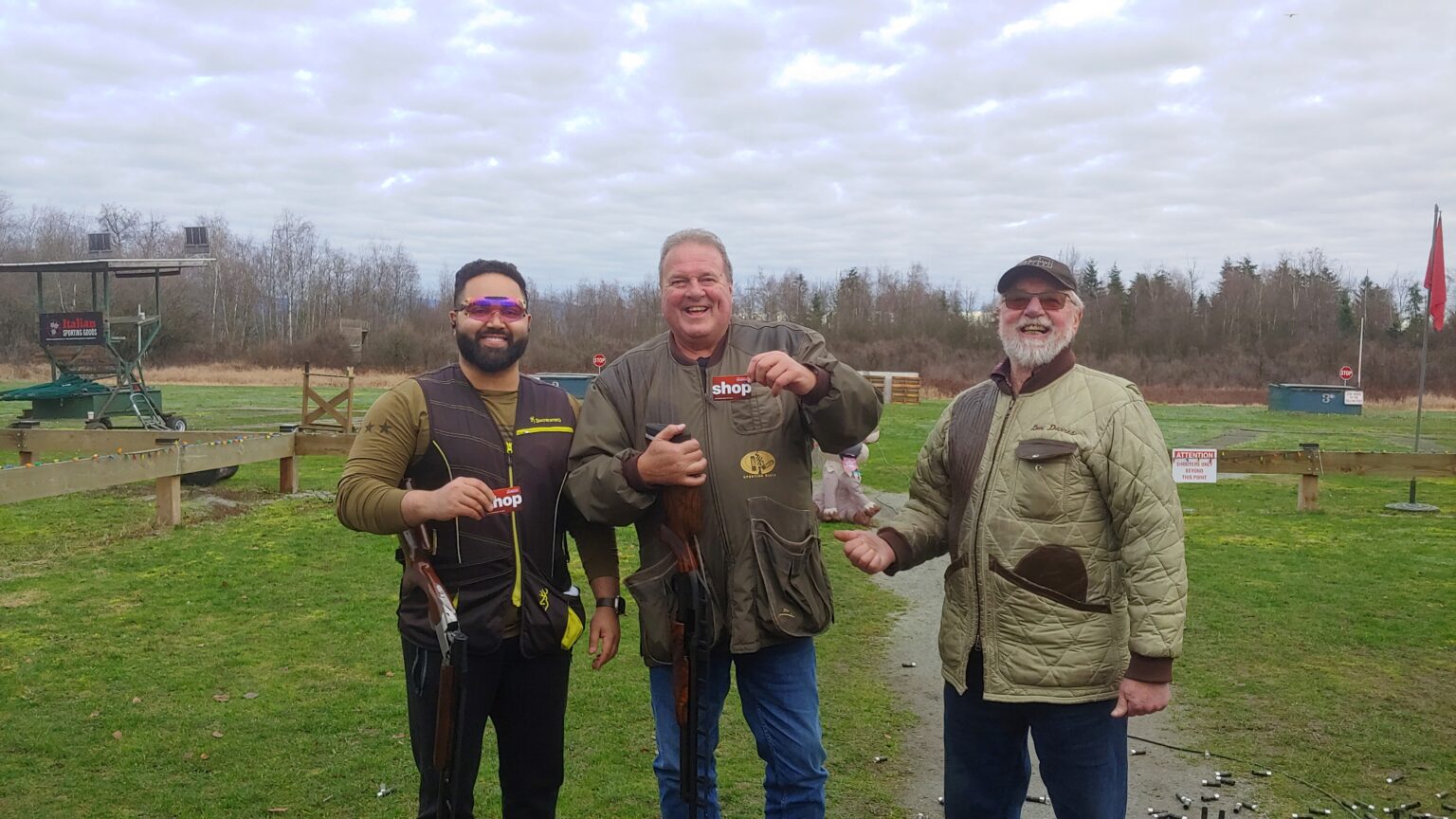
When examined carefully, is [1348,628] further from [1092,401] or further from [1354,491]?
[1354,491]

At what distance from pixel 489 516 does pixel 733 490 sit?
849mm

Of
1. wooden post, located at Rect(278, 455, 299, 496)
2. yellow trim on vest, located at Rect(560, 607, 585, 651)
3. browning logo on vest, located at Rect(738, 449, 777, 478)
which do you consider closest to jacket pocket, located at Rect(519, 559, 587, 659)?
yellow trim on vest, located at Rect(560, 607, 585, 651)

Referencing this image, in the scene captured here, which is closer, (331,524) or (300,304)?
(331,524)

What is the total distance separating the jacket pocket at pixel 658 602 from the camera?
336 centimetres

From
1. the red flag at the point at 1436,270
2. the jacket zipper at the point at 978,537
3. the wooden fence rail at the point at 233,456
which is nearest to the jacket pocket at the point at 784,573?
the jacket zipper at the point at 978,537

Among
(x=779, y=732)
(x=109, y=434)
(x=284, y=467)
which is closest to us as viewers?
(x=779, y=732)

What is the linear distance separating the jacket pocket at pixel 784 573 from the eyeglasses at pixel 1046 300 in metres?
1.01

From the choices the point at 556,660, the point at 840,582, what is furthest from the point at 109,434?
the point at 556,660

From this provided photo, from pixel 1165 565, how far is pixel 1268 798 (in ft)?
8.26

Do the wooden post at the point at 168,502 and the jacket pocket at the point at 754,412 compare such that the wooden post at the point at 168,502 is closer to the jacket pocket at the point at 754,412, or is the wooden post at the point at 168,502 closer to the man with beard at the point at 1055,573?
the jacket pocket at the point at 754,412

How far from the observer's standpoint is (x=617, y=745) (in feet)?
17.6

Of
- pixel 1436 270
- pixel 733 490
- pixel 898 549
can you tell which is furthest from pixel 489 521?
pixel 1436 270

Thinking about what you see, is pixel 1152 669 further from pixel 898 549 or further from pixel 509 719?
pixel 509 719

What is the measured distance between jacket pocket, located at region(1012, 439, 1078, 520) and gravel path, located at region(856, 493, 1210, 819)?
82.7 inches
